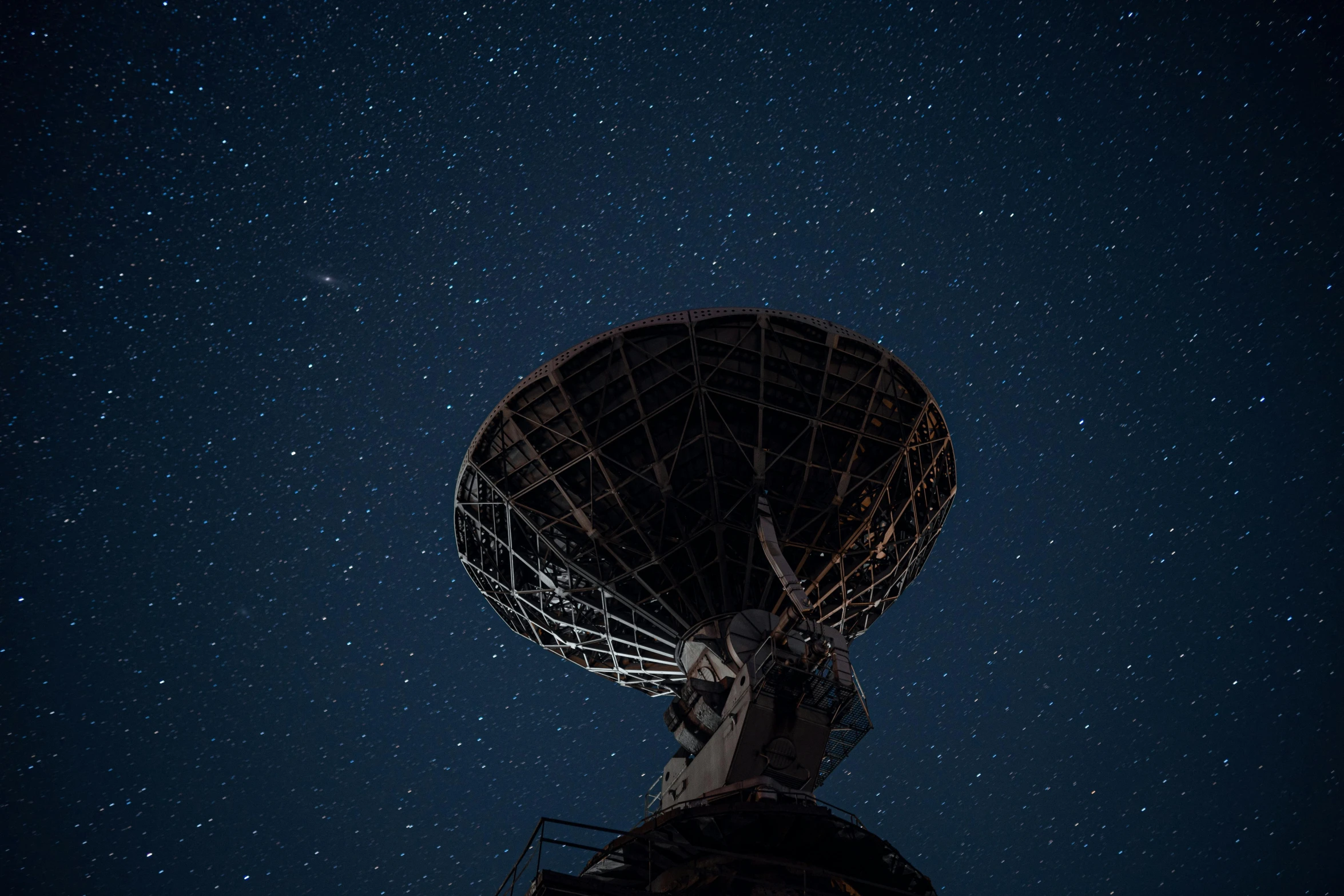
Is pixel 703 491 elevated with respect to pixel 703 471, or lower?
lower

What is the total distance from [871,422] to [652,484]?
557 centimetres

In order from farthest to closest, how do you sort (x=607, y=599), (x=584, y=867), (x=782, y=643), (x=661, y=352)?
(x=607, y=599)
(x=661, y=352)
(x=782, y=643)
(x=584, y=867)

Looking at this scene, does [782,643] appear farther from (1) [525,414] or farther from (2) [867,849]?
(1) [525,414]

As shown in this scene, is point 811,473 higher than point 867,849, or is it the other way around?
point 811,473

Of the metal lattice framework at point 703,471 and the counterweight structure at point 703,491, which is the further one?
the metal lattice framework at point 703,471

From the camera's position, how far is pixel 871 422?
23.3 metres

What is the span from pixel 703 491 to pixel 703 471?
47cm

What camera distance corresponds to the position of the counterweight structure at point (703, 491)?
22.3 m

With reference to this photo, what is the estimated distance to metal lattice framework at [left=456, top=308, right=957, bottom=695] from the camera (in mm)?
22453

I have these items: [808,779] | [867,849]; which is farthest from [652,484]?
[867,849]

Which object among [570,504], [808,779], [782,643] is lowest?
[808,779]

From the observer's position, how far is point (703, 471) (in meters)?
22.9

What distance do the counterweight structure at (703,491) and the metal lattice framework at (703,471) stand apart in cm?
4

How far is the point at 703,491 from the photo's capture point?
22.9m
